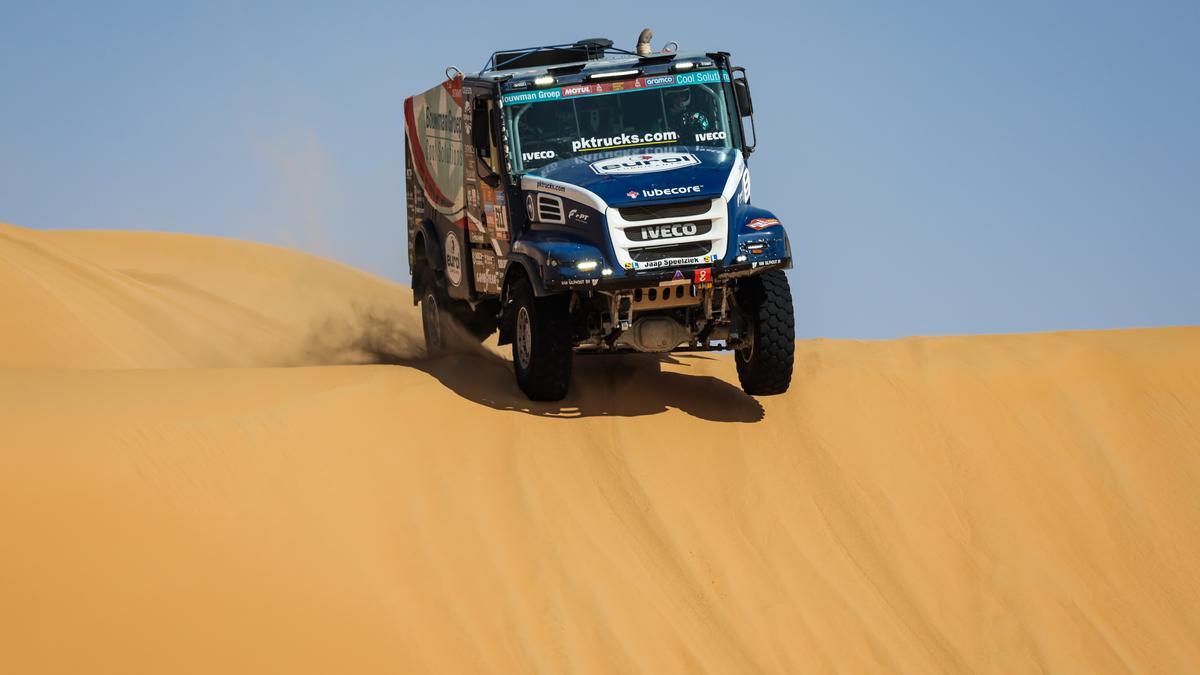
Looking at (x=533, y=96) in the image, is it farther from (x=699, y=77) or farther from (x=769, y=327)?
(x=769, y=327)

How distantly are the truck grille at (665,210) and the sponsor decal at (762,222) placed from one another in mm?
373

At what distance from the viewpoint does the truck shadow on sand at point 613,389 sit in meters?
12.9

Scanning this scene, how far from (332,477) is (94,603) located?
2.27 meters

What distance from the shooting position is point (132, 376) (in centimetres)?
1216

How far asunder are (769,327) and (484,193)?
301 centimetres

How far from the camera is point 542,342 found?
12.4 m

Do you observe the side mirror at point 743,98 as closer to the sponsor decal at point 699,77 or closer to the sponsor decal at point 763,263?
the sponsor decal at point 699,77

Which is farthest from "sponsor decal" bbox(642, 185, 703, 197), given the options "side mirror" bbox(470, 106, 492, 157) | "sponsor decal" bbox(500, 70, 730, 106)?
"side mirror" bbox(470, 106, 492, 157)

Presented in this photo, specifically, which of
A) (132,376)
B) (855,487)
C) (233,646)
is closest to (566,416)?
(855,487)

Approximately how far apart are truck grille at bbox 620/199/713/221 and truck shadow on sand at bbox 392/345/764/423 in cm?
181

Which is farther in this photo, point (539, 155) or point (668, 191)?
point (539, 155)

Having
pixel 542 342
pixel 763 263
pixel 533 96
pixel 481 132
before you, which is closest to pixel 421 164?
pixel 481 132

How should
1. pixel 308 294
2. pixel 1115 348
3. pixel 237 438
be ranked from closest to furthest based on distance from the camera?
pixel 237 438, pixel 1115 348, pixel 308 294

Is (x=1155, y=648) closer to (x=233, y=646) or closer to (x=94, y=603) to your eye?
(x=233, y=646)
